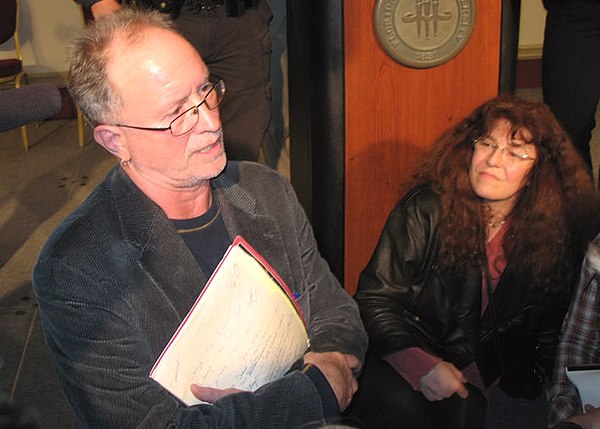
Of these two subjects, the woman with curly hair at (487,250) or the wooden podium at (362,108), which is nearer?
the woman with curly hair at (487,250)

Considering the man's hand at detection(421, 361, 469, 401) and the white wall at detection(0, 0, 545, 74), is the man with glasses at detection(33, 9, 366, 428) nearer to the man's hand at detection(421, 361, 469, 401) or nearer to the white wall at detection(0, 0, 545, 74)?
the man's hand at detection(421, 361, 469, 401)

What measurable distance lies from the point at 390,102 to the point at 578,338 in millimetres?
901

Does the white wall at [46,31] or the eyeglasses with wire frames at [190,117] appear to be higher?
the eyeglasses with wire frames at [190,117]

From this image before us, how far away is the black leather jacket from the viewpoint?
6.30 ft

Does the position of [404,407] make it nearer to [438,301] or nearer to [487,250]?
[438,301]

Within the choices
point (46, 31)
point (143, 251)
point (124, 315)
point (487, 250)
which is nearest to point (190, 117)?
point (143, 251)

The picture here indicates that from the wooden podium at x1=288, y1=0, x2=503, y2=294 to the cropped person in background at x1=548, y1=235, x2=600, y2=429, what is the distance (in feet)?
2.08

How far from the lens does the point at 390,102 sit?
7.48ft

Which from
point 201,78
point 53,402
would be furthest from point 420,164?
point 53,402

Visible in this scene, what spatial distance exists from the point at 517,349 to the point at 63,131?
13.8 ft

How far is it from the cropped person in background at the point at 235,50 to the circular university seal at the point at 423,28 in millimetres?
609

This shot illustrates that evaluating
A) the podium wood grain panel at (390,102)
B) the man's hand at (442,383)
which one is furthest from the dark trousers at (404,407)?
the podium wood grain panel at (390,102)

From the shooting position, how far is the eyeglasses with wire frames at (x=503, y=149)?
188cm

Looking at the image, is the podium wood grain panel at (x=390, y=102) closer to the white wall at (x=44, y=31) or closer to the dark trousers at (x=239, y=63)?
the dark trousers at (x=239, y=63)
